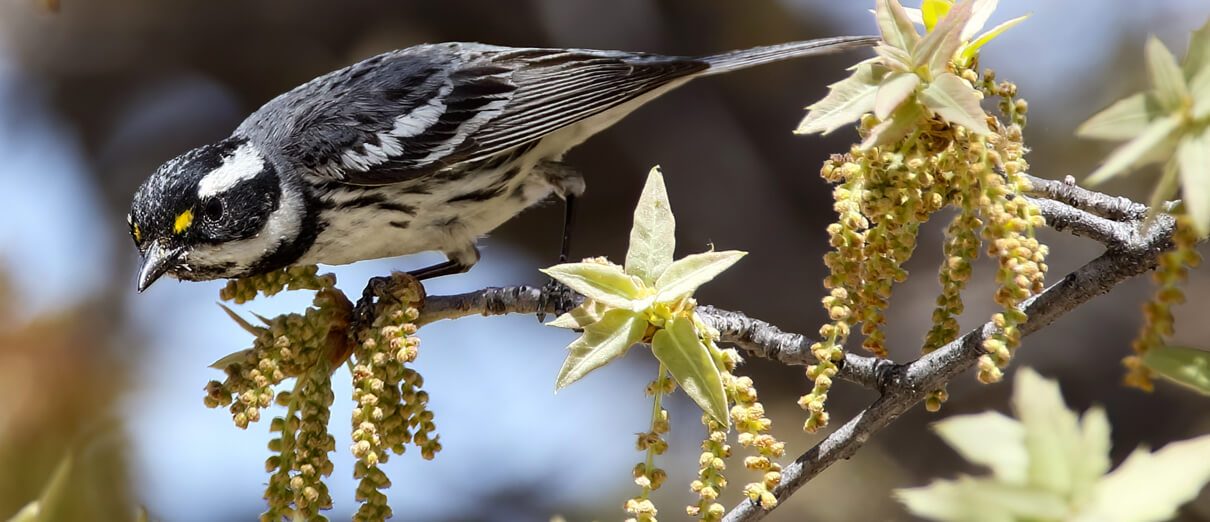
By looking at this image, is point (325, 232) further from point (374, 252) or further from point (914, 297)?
point (914, 297)

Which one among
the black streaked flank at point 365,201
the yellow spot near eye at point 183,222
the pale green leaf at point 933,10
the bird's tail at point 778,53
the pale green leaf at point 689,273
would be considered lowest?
the pale green leaf at point 689,273

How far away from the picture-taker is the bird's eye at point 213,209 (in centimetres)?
171

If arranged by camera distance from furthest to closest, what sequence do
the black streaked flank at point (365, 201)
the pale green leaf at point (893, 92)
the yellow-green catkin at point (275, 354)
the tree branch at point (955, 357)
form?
1. the black streaked flank at point (365, 201)
2. the yellow-green catkin at point (275, 354)
3. the tree branch at point (955, 357)
4. the pale green leaf at point (893, 92)

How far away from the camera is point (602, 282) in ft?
2.67

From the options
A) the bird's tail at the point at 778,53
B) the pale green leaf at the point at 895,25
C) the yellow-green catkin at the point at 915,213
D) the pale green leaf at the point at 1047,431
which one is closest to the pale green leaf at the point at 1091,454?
the pale green leaf at the point at 1047,431

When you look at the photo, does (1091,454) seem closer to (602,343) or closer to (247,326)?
(602,343)

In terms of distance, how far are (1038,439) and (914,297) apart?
2.47m

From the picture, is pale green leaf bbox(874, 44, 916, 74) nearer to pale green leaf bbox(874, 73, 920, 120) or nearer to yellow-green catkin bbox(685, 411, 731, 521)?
pale green leaf bbox(874, 73, 920, 120)

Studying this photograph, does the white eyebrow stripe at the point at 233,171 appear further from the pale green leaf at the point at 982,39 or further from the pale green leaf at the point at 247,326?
the pale green leaf at the point at 982,39

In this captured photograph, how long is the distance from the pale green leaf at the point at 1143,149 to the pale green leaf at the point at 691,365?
36 cm

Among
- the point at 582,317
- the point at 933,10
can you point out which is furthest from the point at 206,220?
the point at 933,10

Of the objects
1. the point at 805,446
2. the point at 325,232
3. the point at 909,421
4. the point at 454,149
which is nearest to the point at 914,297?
the point at 909,421

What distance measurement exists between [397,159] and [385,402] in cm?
90

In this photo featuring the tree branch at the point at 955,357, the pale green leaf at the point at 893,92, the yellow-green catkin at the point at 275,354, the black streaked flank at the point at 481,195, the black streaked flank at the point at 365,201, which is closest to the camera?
the pale green leaf at the point at 893,92
